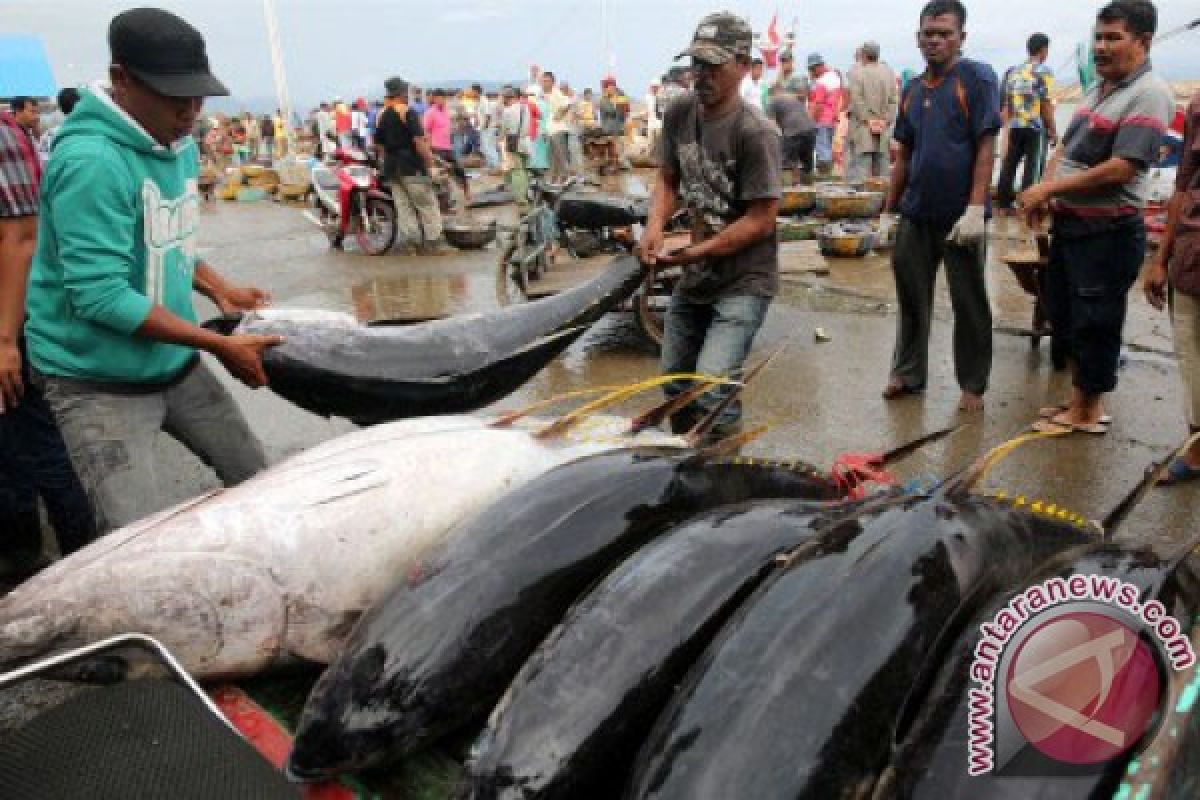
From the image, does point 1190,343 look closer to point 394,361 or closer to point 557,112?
point 394,361

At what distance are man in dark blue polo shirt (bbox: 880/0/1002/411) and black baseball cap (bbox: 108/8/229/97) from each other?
12.7 ft

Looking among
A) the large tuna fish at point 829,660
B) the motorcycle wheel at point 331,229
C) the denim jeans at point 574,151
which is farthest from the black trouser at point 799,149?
the large tuna fish at point 829,660

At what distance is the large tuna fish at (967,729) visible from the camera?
1.00 meters

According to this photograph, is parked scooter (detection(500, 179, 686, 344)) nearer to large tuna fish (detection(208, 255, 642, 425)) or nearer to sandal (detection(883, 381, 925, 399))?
sandal (detection(883, 381, 925, 399))

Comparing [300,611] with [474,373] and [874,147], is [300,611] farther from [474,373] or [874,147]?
[874,147]

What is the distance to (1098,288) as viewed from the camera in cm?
440

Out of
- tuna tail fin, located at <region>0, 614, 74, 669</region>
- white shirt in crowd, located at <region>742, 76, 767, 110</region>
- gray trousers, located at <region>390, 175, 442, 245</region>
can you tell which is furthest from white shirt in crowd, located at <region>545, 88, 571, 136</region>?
tuna tail fin, located at <region>0, 614, 74, 669</region>

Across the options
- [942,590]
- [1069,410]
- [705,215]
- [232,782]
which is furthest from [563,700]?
[1069,410]

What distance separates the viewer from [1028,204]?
14.4ft

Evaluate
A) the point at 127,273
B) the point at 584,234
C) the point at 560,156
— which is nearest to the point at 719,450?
the point at 127,273

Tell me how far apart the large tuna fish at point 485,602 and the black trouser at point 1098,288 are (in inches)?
141

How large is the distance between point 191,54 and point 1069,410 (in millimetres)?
4754

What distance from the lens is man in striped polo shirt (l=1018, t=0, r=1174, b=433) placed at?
4.06m

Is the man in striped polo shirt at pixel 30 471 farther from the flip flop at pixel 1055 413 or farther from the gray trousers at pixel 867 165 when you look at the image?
the gray trousers at pixel 867 165
